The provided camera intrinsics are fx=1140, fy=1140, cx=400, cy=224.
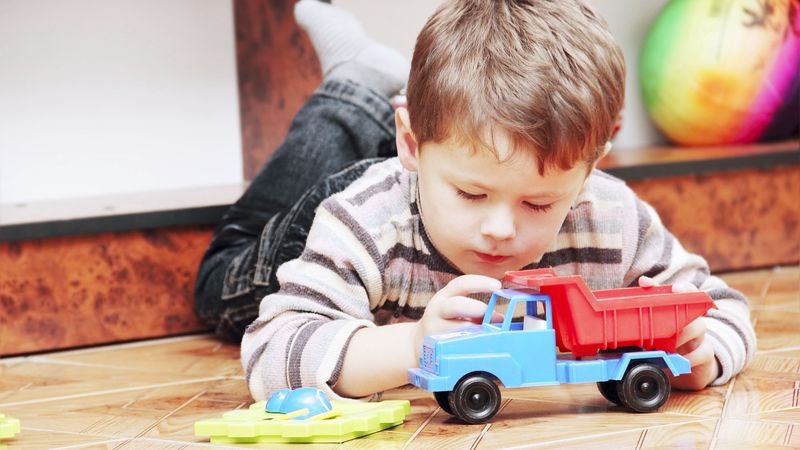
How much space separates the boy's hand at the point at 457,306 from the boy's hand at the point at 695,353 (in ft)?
0.55

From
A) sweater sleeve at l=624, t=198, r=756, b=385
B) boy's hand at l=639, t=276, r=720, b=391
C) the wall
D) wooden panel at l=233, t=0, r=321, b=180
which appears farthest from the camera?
wooden panel at l=233, t=0, r=321, b=180

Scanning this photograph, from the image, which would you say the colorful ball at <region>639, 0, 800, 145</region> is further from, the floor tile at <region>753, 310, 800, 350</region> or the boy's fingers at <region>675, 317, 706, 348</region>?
the boy's fingers at <region>675, 317, 706, 348</region>

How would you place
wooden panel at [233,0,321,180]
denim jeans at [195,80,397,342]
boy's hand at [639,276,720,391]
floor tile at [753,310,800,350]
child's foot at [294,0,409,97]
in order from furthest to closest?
1. wooden panel at [233,0,321,180]
2. child's foot at [294,0,409,97]
3. denim jeans at [195,80,397,342]
4. floor tile at [753,310,800,350]
5. boy's hand at [639,276,720,391]

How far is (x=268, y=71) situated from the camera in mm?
2271

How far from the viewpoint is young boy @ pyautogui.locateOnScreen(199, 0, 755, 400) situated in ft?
3.53

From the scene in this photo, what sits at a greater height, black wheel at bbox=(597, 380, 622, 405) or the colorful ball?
the colorful ball

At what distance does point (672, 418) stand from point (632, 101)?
163cm

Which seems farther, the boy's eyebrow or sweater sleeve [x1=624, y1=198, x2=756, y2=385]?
sweater sleeve [x1=624, y1=198, x2=756, y2=385]

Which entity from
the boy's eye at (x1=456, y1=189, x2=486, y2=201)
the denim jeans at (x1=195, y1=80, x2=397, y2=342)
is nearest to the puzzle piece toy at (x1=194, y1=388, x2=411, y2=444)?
the boy's eye at (x1=456, y1=189, x2=486, y2=201)

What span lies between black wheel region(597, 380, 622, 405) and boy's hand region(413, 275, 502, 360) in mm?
146

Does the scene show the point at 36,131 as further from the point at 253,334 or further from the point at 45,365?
the point at 253,334

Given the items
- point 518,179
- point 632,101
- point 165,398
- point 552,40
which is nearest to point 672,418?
point 518,179

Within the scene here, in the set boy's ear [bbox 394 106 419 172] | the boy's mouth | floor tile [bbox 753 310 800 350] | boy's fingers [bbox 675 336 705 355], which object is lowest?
floor tile [bbox 753 310 800 350]

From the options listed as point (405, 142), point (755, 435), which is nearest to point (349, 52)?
point (405, 142)
